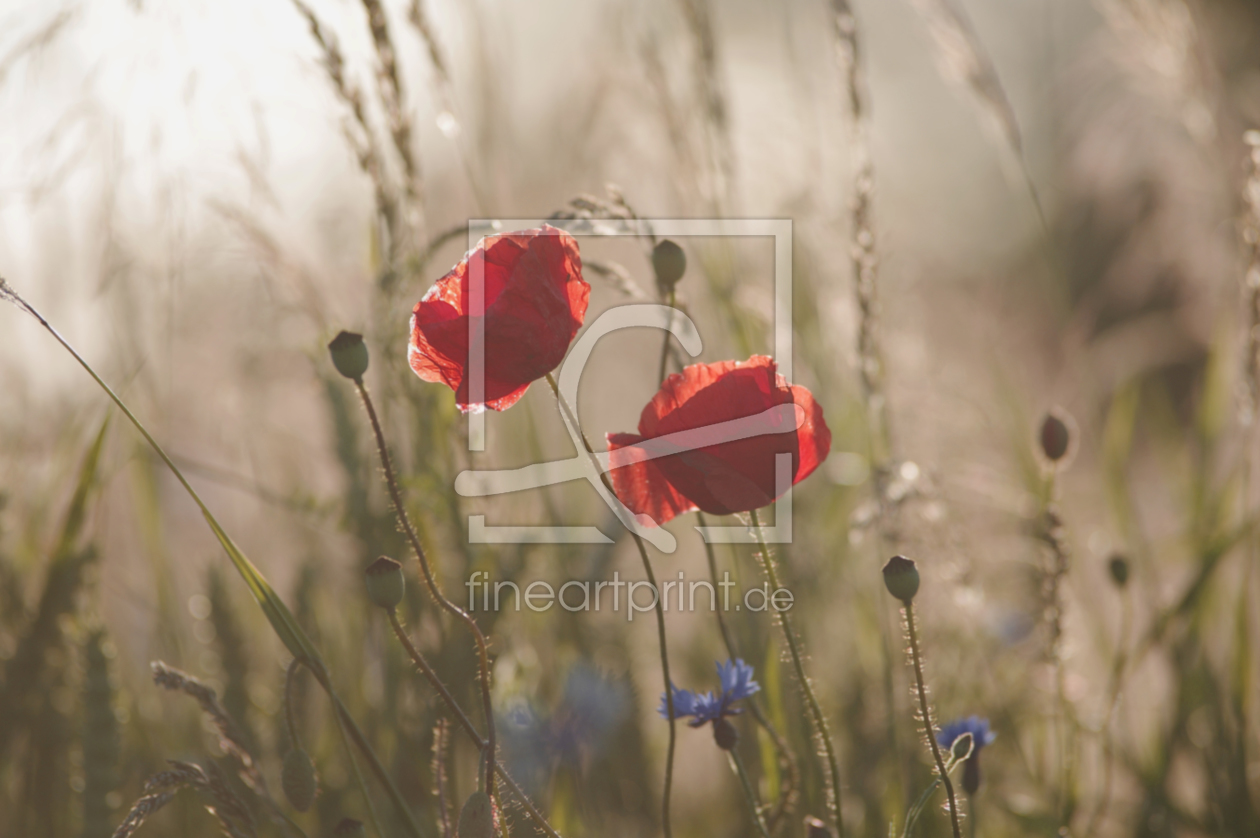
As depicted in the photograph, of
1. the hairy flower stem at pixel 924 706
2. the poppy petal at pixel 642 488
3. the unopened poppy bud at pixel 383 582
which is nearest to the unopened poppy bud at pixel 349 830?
the unopened poppy bud at pixel 383 582

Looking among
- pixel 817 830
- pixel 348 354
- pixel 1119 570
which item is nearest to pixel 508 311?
pixel 348 354

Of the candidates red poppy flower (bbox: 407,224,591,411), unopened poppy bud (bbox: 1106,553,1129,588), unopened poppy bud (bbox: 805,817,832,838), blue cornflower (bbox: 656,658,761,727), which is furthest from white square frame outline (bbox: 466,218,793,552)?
unopened poppy bud (bbox: 1106,553,1129,588)

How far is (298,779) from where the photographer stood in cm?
64

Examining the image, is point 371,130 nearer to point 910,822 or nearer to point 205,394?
point 910,822

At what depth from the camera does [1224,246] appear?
68.0 inches

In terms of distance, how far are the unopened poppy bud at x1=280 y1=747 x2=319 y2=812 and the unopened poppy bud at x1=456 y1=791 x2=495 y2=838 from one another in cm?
14

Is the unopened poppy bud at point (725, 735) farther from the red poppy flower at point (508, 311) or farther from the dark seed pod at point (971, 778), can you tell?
the red poppy flower at point (508, 311)

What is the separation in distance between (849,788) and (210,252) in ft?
3.75

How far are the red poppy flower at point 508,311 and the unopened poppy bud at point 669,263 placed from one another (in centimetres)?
9

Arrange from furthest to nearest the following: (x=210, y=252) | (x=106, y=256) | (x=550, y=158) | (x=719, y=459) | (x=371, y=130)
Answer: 1. (x=550, y=158)
2. (x=210, y=252)
3. (x=106, y=256)
4. (x=371, y=130)
5. (x=719, y=459)

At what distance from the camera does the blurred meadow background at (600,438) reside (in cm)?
97

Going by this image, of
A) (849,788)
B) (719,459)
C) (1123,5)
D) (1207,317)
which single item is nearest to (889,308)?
(1123,5)

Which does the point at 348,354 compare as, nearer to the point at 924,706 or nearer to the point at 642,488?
the point at 642,488

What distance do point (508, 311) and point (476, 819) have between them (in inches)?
13.3
